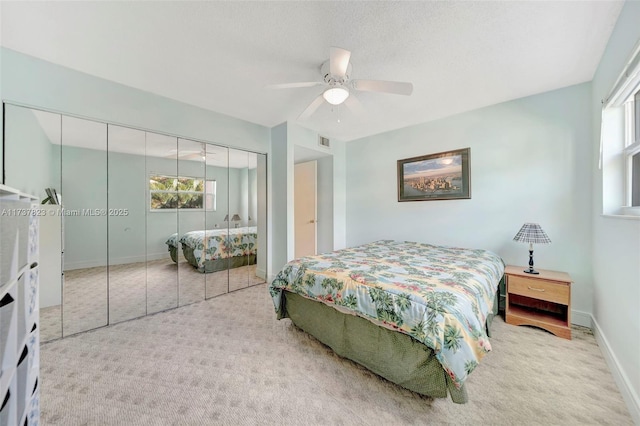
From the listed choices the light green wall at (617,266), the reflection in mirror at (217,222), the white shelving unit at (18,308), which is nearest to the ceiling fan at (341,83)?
the light green wall at (617,266)

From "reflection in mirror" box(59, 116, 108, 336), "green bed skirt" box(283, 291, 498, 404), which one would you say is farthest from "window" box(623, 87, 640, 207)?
"reflection in mirror" box(59, 116, 108, 336)

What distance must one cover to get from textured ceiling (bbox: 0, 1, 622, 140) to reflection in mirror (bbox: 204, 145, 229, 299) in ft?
2.89

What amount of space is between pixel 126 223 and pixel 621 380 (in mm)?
4331

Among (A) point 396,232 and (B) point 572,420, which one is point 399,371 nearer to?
(B) point 572,420

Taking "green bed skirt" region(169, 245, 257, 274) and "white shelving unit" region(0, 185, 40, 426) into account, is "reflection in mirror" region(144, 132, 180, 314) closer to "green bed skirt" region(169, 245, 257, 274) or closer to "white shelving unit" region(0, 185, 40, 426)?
"green bed skirt" region(169, 245, 257, 274)

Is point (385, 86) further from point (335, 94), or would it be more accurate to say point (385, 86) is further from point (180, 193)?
point (180, 193)

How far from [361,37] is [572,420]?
2767 millimetres

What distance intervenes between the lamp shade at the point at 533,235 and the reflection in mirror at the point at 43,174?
15.0ft

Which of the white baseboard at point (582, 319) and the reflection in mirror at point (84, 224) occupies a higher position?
the reflection in mirror at point (84, 224)

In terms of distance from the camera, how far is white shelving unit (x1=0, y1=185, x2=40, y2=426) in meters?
0.78

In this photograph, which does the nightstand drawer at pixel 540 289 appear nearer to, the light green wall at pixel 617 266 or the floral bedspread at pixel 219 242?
the light green wall at pixel 617 266

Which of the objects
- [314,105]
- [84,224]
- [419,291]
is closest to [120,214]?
[84,224]

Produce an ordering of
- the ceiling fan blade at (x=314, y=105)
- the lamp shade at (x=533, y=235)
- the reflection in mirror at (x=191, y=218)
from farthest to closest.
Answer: the reflection in mirror at (x=191, y=218), the lamp shade at (x=533, y=235), the ceiling fan blade at (x=314, y=105)

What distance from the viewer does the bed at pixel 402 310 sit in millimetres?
1307
